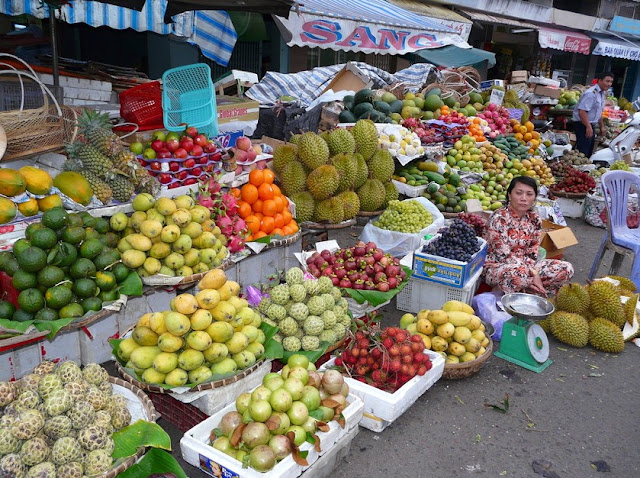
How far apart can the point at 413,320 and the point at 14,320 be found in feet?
8.83

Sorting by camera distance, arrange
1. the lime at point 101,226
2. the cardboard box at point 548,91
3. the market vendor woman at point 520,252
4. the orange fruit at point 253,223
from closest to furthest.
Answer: the lime at point 101,226 → the market vendor woman at point 520,252 → the orange fruit at point 253,223 → the cardboard box at point 548,91

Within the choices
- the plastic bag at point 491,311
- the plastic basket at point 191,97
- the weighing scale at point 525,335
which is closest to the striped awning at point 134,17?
the plastic basket at point 191,97

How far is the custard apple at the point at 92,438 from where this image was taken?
2.08 meters

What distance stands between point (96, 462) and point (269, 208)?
2971 millimetres

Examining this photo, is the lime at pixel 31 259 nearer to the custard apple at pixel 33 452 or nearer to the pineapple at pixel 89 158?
the pineapple at pixel 89 158

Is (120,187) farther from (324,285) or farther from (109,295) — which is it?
(324,285)

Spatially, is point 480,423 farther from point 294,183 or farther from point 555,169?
point 555,169

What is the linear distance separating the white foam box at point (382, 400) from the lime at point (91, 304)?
59.4 inches

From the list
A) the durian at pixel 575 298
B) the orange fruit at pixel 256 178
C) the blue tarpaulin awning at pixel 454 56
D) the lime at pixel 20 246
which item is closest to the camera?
the lime at pixel 20 246

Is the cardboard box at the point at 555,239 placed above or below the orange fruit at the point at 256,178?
below

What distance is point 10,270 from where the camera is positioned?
10.3 feet

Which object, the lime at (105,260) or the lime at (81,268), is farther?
the lime at (105,260)

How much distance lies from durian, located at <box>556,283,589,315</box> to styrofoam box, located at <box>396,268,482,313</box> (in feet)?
2.38

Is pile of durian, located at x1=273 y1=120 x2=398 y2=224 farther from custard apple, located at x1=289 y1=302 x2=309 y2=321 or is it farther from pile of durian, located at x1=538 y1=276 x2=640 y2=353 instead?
pile of durian, located at x1=538 y1=276 x2=640 y2=353
